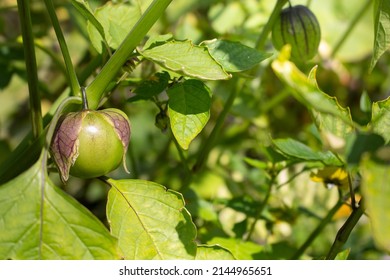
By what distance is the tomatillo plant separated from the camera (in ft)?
2.40

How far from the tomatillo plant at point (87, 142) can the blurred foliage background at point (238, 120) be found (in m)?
0.28

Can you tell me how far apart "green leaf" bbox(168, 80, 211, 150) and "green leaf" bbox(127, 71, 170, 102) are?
4 centimetres

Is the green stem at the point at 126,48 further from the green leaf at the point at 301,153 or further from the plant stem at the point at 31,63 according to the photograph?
the green leaf at the point at 301,153

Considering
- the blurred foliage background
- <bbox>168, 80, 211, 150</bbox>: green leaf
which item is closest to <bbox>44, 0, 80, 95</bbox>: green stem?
<bbox>168, 80, 211, 150</bbox>: green leaf

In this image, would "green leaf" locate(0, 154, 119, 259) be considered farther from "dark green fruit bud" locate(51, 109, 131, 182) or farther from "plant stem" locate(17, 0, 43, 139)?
"plant stem" locate(17, 0, 43, 139)

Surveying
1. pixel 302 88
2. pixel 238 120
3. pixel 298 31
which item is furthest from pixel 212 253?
Result: pixel 238 120

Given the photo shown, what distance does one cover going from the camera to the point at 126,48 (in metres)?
0.75

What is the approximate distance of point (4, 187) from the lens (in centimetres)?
70

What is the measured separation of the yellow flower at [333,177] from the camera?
3.17 feet

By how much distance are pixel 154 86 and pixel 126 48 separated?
0.12 metres

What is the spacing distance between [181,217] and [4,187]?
0.67ft

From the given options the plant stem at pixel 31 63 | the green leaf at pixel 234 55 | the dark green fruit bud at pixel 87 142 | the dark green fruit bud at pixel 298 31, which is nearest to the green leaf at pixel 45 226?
the dark green fruit bud at pixel 87 142

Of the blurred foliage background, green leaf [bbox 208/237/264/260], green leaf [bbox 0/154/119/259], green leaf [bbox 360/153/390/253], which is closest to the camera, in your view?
green leaf [bbox 360/153/390/253]
